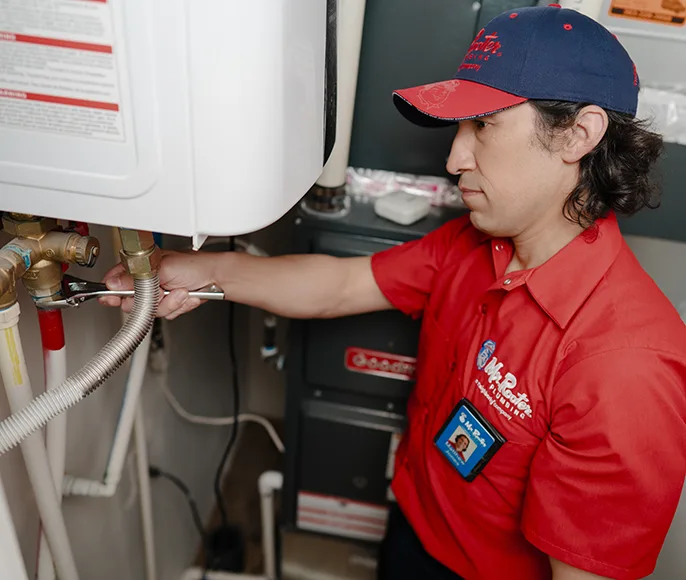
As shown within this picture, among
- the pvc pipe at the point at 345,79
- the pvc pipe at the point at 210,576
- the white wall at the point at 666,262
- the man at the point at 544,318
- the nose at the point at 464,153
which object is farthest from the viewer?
the pvc pipe at the point at 210,576

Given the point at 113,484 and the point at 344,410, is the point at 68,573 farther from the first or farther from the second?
the point at 344,410

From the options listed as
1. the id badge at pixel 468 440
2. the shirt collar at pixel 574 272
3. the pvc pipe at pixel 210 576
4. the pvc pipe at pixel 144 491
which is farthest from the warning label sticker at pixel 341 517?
the shirt collar at pixel 574 272

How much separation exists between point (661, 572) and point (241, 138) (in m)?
0.88

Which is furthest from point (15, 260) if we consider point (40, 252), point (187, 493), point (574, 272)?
point (187, 493)

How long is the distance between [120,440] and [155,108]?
1.82 feet

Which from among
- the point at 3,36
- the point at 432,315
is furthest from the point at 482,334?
the point at 3,36

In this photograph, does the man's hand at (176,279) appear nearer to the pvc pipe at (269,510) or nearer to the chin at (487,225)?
the chin at (487,225)

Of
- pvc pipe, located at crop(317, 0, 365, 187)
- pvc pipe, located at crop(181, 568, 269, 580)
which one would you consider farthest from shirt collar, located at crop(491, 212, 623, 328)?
pvc pipe, located at crop(181, 568, 269, 580)

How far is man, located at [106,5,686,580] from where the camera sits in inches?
26.7

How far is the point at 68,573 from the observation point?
741 millimetres

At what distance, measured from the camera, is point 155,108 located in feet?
1.57

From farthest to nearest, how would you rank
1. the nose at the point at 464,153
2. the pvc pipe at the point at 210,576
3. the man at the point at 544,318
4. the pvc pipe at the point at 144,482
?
the pvc pipe at the point at 210,576 < the pvc pipe at the point at 144,482 < the nose at the point at 464,153 < the man at the point at 544,318

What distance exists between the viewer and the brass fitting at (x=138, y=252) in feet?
2.00

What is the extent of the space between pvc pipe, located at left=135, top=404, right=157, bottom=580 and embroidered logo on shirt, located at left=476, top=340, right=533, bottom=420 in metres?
0.54
